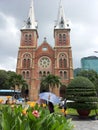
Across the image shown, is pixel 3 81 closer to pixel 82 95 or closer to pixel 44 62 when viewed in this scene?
pixel 44 62

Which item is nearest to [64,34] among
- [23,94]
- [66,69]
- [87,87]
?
[66,69]

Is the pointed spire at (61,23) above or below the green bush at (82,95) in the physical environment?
above

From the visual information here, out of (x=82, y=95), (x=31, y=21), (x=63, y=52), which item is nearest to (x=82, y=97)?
(x=82, y=95)

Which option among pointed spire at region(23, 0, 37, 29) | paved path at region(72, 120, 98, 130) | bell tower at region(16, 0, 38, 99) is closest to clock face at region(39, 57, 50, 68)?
bell tower at region(16, 0, 38, 99)

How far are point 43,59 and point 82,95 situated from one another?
133ft

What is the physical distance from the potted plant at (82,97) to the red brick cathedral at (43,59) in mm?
35991

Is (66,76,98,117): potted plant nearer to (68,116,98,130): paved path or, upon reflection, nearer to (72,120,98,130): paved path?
(68,116,98,130): paved path

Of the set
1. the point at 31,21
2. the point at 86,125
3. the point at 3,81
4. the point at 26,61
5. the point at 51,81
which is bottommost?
the point at 86,125

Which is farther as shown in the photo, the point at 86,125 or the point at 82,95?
the point at 82,95

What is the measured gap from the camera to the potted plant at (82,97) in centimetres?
1402

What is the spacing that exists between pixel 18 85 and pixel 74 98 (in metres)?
34.3

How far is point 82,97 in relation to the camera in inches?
557

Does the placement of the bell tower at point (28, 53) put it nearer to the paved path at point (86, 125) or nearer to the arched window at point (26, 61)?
the arched window at point (26, 61)

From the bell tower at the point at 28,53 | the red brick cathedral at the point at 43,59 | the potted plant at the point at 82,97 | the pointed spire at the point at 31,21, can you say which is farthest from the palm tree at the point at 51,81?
the potted plant at the point at 82,97
